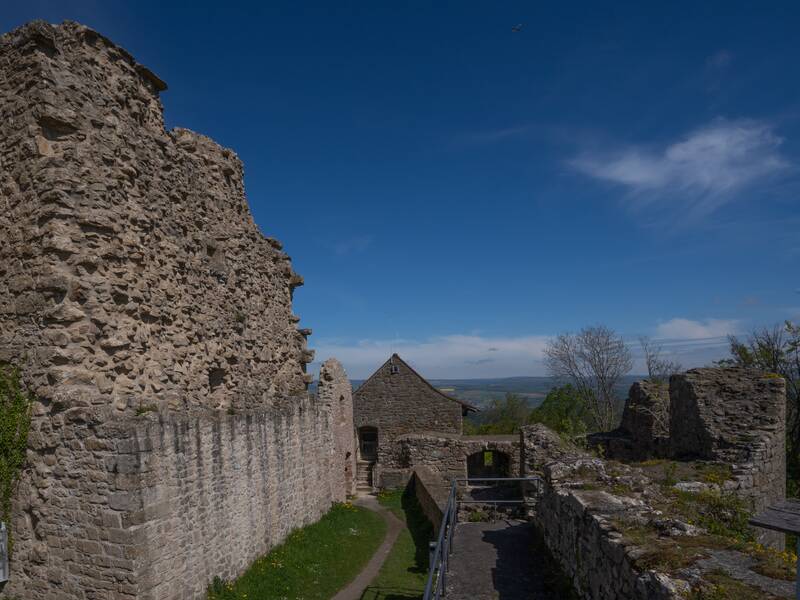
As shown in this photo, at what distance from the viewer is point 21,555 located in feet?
24.9

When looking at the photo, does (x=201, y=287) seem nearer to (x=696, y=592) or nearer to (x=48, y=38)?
(x=48, y=38)

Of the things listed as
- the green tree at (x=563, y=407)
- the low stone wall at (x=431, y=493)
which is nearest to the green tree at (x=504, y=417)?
the green tree at (x=563, y=407)

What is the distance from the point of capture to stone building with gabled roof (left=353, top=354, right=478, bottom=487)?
28.2 m

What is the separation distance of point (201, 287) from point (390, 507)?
42.5ft

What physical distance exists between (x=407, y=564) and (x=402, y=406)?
15.7m

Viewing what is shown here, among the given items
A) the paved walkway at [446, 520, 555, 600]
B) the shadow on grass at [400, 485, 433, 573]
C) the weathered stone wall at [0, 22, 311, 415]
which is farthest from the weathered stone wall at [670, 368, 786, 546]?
the weathered stone wall at [0, 22, 311, 415]

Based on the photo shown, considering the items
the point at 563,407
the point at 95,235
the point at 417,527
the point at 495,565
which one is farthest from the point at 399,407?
the point at 95,235

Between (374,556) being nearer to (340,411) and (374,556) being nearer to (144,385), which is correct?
(340,411)

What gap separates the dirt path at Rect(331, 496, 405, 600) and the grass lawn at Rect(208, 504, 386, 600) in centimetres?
15

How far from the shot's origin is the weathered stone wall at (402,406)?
92.6 feet

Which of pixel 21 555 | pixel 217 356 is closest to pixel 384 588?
pixel 217 356

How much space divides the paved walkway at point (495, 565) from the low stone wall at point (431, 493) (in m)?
3.67

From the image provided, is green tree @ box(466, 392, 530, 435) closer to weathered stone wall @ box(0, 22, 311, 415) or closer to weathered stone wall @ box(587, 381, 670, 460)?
weathered stone wall @ box(587, 381, 670, 460)

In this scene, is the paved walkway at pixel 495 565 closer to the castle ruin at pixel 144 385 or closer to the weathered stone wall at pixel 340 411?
the castle ruin at pixel 144 385
